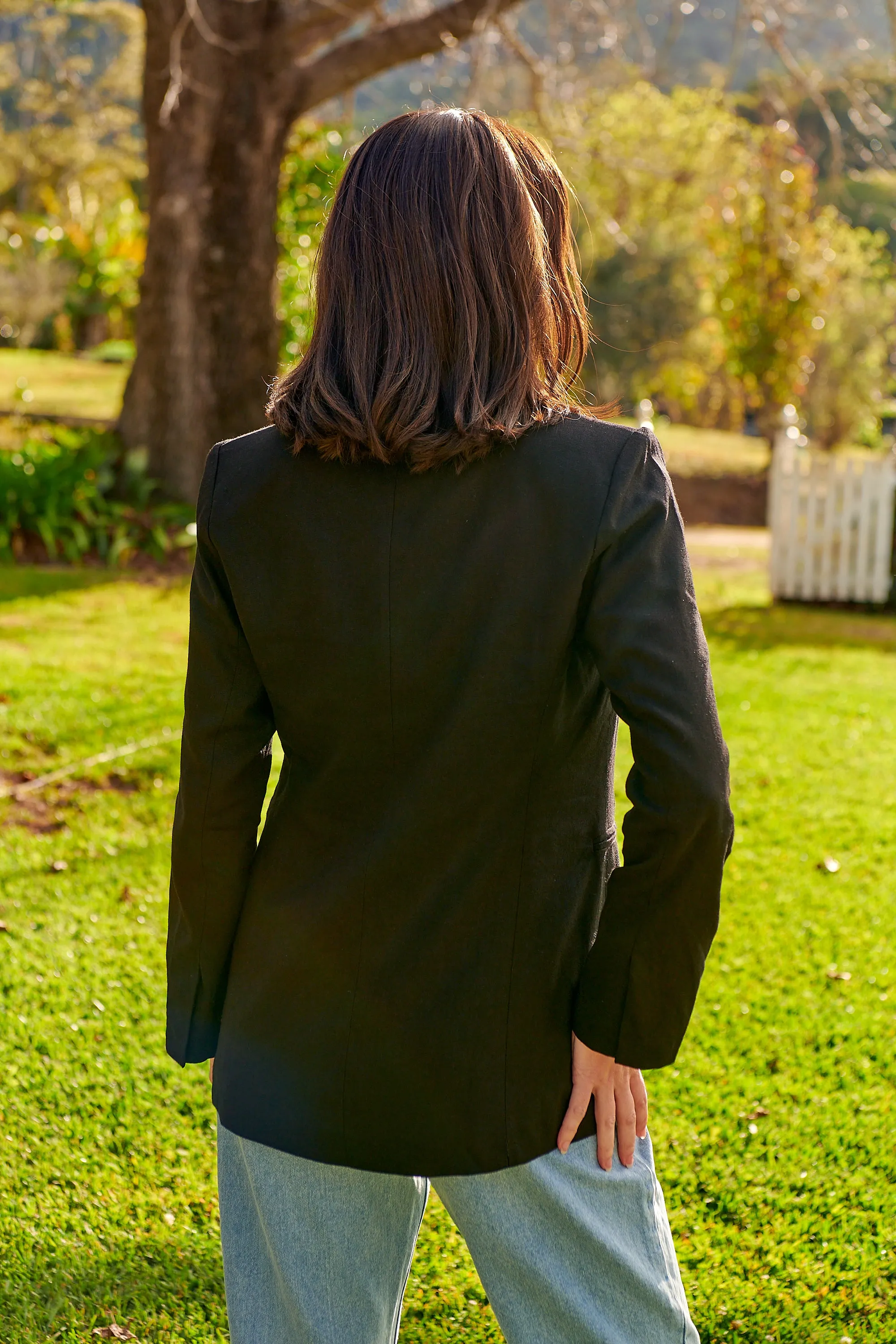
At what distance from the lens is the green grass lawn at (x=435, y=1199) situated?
2500 millimetres

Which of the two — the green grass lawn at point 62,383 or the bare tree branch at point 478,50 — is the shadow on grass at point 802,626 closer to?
the bare tree branch at point 478,50

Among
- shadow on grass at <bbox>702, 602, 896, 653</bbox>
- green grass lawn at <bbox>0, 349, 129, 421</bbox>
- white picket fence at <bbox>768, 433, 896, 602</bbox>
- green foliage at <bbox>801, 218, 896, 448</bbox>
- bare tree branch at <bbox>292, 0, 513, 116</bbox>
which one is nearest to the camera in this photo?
shadow on grass at <bbox>702, 602, 896, 653</bbox>

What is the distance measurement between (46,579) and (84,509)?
3.14 feet

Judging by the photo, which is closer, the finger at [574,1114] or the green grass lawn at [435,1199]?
the finger at [574,1114]

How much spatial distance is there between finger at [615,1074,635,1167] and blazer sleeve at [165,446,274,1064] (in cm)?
50

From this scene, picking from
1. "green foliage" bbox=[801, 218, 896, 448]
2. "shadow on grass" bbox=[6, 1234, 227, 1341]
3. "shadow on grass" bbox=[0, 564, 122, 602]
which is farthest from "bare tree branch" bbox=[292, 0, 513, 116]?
"green foliage" bbox=[801, 218, 896, 448]

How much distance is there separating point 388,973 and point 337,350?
70 centimetres

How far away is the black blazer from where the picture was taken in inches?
50.9

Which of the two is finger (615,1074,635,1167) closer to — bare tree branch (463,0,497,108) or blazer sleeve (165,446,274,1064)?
blazer sleeve (165,446,274,1064)

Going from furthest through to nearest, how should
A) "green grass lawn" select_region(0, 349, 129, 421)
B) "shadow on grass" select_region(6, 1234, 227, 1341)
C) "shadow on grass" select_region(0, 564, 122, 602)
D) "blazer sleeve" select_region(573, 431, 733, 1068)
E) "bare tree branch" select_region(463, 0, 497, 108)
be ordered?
"green grass lawn" select_region(0, 349, 129, 421) < "shadow on grass" select_region(0, 564, 122, 602) < "bare tree branch" select_region(463, 0, 497, 108) < "shadow on grass" select_region(6, 1234, 227, 1341) < "blazer sleeve" select_region(573, 431, 733, 1068)

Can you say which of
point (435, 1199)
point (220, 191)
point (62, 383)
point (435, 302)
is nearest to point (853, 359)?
point (62, 383)

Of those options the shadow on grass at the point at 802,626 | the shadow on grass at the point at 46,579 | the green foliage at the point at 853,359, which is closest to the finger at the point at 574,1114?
the shadow on grass at the point at 46,579

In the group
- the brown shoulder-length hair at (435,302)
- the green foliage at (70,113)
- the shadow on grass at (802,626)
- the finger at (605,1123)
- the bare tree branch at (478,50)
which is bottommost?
the shadow on grass at (802,626)

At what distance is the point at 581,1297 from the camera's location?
1.38 m
